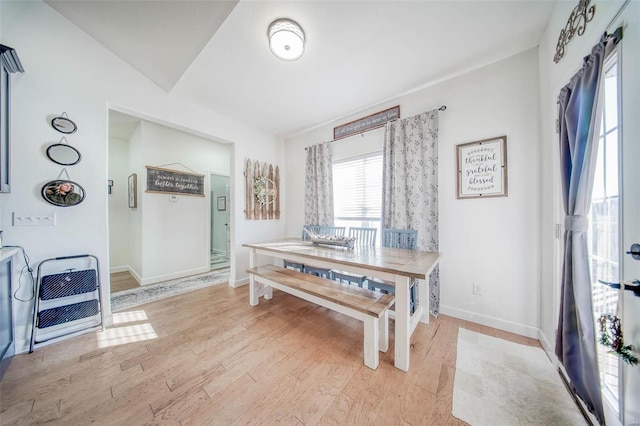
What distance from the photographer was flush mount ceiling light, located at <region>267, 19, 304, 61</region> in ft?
5.56

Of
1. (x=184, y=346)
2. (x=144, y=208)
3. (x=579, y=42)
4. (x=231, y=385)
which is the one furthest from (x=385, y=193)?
(x=144, y=208)

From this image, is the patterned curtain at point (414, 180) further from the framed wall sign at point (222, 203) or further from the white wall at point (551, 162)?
the framed wall sign at point (222, 203)

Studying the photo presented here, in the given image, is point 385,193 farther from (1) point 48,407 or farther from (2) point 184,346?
(1) point 48,407

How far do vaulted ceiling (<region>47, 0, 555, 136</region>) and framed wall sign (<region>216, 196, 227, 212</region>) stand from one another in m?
2.88

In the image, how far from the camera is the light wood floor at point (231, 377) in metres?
1.19

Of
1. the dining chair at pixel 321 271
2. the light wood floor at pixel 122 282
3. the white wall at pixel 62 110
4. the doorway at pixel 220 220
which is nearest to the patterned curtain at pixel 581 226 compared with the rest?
the dining chair at pixel 321 271

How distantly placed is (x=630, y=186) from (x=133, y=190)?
18.2ft

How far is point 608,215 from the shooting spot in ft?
3.58

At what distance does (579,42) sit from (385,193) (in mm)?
1786

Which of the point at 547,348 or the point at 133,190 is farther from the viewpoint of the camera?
the point at 133,190

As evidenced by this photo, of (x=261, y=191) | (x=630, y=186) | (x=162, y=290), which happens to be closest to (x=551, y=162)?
(x=630, y=186)

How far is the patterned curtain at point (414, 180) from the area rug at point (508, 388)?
0.66 metres

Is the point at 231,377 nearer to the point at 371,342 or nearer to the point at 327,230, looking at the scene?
the point at 371,342

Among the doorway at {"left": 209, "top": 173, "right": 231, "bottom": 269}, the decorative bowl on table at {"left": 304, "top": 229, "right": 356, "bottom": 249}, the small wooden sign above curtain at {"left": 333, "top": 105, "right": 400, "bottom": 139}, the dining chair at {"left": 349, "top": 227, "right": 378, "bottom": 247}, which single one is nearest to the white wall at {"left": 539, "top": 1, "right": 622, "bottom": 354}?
the small wooden sign above curtain at {"left": 333, "top": 105, "right": 400, "bottom": 139}
